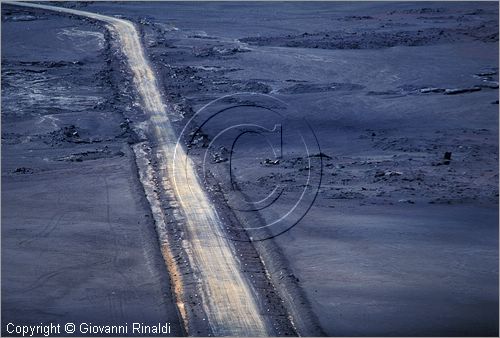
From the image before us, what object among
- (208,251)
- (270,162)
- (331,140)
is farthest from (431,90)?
(208,251)

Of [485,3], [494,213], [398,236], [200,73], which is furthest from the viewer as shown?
[485,3]

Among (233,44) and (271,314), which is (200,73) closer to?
(233,44)

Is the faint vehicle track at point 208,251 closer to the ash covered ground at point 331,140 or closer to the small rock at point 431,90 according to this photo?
the ash covered ground at point 331,140

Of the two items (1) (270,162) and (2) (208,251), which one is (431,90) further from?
(2) (208,251)

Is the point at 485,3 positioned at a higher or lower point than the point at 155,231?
higher

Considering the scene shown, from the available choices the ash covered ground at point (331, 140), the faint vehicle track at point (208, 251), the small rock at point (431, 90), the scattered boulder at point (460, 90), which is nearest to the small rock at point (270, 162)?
the ash covered ground at point (331, 140)

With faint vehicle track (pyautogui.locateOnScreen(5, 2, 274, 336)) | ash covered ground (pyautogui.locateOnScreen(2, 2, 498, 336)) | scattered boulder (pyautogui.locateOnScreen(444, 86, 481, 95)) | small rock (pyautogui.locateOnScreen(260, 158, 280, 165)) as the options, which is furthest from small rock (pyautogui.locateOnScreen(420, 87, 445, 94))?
faint vehicle track (pyautogui.locateOnScreen(5, 2, 274, 336))

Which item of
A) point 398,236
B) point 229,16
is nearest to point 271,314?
point 398,236

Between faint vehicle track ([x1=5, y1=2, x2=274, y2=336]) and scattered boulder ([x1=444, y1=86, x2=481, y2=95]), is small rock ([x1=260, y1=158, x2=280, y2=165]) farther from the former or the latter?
scattered boulder ([x1=444, y1=86, x2=481, y2=95])
